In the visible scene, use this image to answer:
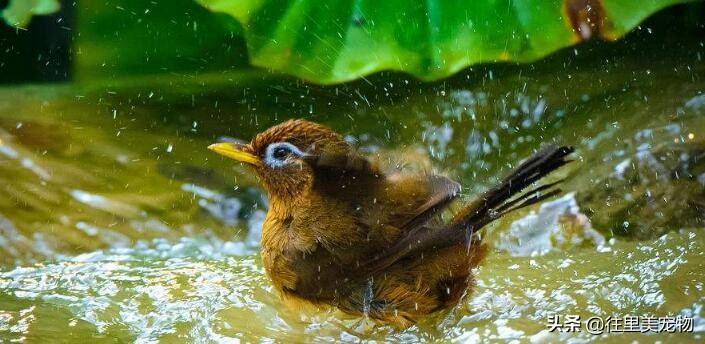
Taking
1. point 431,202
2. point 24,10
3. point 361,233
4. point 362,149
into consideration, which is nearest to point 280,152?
point 361,233

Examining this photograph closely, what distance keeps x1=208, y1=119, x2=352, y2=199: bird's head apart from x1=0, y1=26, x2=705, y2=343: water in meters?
0.33

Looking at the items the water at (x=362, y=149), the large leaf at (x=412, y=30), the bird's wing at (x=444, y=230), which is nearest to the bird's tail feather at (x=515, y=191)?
the bird's wing at (x=444, y=230)

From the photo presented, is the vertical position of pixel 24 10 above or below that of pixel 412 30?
above

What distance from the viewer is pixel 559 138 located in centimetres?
494

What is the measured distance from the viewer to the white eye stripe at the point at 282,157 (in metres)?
3.60

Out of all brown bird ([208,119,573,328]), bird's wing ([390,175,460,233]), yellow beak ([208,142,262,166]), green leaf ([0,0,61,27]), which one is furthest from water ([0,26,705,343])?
yellow beak ([208,142,262,166])

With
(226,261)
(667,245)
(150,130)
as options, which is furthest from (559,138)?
(150,130)

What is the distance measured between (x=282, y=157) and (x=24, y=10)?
98.6 inches

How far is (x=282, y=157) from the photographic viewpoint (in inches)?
143

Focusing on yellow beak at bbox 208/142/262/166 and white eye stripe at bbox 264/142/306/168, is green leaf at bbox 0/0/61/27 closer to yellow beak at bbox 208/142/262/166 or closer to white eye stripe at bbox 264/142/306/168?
yellow beak at bbox 208/142/262/166

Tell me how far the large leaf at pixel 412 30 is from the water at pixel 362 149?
0.49 m

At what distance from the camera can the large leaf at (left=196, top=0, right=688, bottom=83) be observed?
15.3ft

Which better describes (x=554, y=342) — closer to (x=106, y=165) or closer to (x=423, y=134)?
(x=423, y=134)

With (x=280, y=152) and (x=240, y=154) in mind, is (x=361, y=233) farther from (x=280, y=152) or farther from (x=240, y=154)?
(x=240, y=154)
